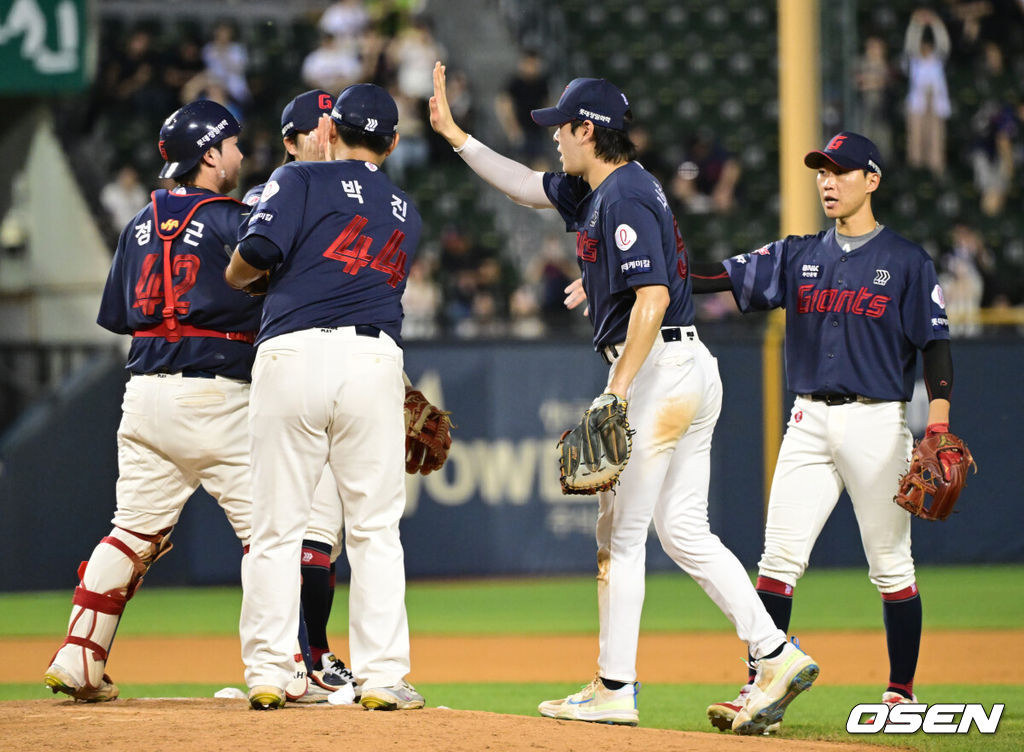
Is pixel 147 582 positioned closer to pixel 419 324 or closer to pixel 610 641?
pixel 419 324

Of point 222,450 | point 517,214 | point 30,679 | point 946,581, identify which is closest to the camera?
point 222,450

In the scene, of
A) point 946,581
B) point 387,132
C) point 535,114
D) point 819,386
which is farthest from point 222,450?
point 946,581

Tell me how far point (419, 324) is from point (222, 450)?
8.01m

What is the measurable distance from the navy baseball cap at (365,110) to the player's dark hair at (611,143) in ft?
2.32

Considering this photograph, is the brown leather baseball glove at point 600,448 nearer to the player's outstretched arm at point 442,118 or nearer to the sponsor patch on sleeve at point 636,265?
the sponsor patch on sleeve at point 636,265

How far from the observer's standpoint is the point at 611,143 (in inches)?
215

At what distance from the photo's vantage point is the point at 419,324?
13.4 m

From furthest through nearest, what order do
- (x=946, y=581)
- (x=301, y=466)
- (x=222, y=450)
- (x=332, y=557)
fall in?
(x=946, y=581), (x=332, y=557), (x=222, y=450), (x=301, y=466)

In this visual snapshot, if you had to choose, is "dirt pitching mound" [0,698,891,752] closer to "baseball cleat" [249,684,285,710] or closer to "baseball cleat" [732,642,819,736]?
"baseball cleat" [249,684,285,710]

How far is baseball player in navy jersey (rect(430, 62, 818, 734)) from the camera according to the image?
17.1 ft

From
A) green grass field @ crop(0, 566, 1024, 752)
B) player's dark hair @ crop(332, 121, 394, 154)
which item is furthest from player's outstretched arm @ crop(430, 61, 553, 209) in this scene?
green grass field @ crop(0, 566, 1024, 752)

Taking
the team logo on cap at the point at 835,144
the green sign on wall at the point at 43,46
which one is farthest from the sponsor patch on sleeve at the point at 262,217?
the green sign on wall at the point at 43,46

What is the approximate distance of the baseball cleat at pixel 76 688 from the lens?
5457 millimetres

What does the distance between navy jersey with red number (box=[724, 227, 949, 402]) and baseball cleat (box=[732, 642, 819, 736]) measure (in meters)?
1.10
